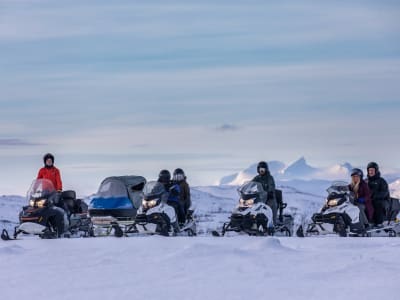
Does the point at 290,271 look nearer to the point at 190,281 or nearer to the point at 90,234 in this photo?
the point at 190,281

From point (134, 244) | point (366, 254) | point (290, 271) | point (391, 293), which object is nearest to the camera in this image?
point (391, 293)

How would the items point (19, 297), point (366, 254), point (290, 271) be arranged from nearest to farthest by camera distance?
point (19, 297) → point (290, 271) → point (366, 254)

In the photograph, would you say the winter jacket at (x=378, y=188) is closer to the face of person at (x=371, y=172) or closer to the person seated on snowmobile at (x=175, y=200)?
the face of person at (x=371, y=172)

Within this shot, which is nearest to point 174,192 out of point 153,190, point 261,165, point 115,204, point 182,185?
point 182,185

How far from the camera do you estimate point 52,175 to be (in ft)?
88.2

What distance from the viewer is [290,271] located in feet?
46.9

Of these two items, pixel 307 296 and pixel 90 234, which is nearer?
pixel 307 296

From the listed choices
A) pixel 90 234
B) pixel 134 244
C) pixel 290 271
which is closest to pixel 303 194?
pixel 90 234

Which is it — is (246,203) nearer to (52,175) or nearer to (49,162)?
(52,175)

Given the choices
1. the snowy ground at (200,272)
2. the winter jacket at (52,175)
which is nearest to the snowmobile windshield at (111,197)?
the winter jacket at (52,175)

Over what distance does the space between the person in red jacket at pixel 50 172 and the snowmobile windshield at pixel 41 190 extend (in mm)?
997

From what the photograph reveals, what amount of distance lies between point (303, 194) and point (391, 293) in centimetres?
5894

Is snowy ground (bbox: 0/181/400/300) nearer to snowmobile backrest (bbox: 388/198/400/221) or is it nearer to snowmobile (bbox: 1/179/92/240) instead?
snowmobile (bbox: 1/179/92/240)

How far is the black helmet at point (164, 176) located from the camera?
26969mm
